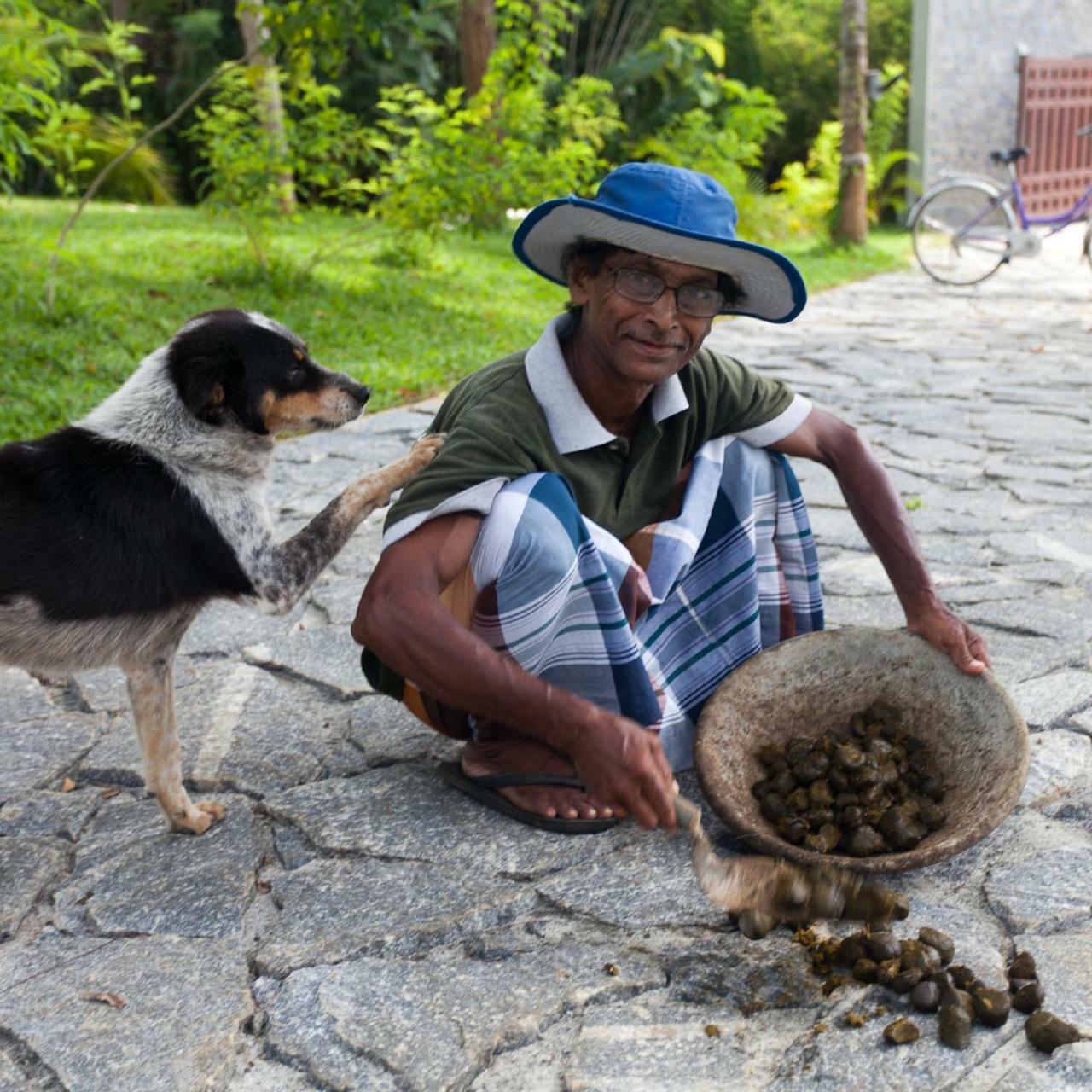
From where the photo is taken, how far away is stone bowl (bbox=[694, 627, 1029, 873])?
2.67m

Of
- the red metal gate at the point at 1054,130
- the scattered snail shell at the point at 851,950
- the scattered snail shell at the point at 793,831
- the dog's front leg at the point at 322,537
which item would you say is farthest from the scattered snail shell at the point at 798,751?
the red metal gate at the point at 1054,130

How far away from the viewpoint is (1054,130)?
20422mm

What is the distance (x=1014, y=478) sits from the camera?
19.5ft

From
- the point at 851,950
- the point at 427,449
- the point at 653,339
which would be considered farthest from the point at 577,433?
the point at 851,950

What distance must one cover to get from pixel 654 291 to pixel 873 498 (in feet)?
2.93

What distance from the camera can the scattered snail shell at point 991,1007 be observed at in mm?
2270

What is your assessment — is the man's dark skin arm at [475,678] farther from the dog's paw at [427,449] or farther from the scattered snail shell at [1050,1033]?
the scattered snail shell at [1050,1033]

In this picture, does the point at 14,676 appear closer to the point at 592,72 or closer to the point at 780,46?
the point at 592,72

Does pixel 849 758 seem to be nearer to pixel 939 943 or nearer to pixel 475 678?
pixel 939 943

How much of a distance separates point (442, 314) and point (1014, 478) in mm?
5149

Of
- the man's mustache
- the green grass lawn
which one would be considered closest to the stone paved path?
the man's mustache

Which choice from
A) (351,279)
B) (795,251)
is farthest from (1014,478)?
(795,251)

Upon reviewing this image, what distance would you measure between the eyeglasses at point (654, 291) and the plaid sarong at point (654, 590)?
0.45m

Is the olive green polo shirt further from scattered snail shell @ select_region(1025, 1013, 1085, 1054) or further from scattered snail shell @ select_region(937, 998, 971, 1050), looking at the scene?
scattered snail shell @ select_region(1025, 1013, 1085, 1054)
